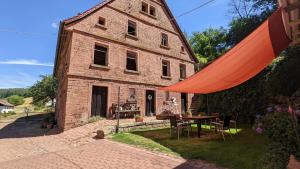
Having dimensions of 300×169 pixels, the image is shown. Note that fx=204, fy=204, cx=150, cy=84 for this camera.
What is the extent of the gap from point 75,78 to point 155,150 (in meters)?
6.60

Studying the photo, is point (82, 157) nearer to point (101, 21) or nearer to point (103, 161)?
point (103, 161)

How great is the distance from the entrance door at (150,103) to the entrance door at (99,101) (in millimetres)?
3464

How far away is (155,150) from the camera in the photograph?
253 inches

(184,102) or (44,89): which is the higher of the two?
(44,89)

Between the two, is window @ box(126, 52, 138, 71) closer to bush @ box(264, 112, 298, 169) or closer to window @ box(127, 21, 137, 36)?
window @ box(127, 21, 137, 36)

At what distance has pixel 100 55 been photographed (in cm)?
1295

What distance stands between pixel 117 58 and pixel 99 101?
10.1 feet

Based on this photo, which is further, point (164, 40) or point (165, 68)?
point (164, 40)

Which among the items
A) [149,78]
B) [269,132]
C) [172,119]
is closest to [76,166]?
[172,119]

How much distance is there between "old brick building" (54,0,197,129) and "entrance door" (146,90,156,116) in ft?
0.24

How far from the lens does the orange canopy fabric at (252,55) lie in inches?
→ 150

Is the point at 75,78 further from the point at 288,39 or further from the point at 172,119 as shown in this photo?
the point at 288,39

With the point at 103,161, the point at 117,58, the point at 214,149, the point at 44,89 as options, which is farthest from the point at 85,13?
the point at 44,89

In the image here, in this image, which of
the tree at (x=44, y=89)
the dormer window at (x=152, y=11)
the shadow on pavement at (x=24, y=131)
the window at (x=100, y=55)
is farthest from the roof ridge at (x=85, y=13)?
the tree at (x=44, y=89)
